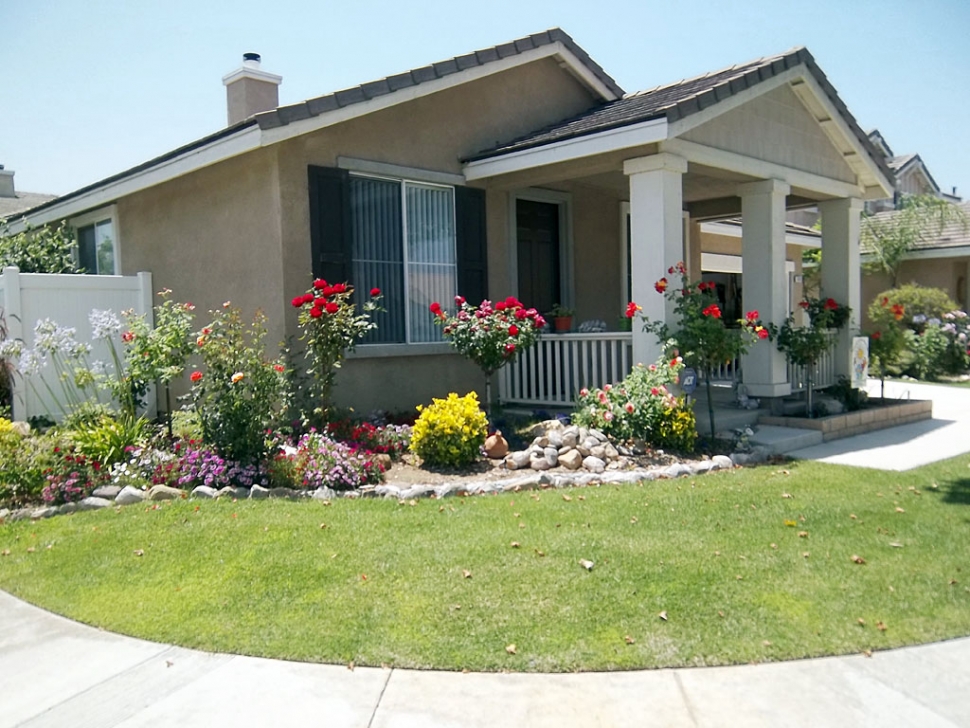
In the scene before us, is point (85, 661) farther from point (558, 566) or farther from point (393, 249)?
point (393, 249)

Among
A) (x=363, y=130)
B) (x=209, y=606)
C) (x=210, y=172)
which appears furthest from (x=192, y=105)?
(x=209, y=606)

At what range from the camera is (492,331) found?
8.15 m

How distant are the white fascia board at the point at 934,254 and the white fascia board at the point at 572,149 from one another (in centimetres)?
1558

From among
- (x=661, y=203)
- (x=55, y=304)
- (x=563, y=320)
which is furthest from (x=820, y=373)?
(x=55, y=304)

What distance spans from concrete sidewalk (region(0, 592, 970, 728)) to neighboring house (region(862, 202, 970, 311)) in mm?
19480

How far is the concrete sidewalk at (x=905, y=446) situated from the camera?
8.02 metres

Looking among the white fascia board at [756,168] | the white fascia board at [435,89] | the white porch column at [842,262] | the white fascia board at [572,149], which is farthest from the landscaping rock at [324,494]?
the white porch column at [842,262]

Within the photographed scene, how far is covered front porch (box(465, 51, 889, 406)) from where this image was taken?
8266mm

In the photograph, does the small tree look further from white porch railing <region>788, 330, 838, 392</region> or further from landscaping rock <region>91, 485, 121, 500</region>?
landscaping rock <region>91, 485, 121, 500</region>

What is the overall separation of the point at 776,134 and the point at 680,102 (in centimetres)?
264

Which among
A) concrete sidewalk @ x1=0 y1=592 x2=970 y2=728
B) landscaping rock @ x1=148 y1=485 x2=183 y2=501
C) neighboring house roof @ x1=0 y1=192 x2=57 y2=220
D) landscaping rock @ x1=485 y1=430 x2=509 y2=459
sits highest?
neighboring house roof @ x1=0 y1=192 x2=57 y2=220

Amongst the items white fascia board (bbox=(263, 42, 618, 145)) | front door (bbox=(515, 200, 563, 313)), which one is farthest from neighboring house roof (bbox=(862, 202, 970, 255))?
front door (bbox=(515, 200, 563, 313))

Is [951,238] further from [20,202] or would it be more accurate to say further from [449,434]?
[20,202]

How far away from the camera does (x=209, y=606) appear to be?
4254mm
